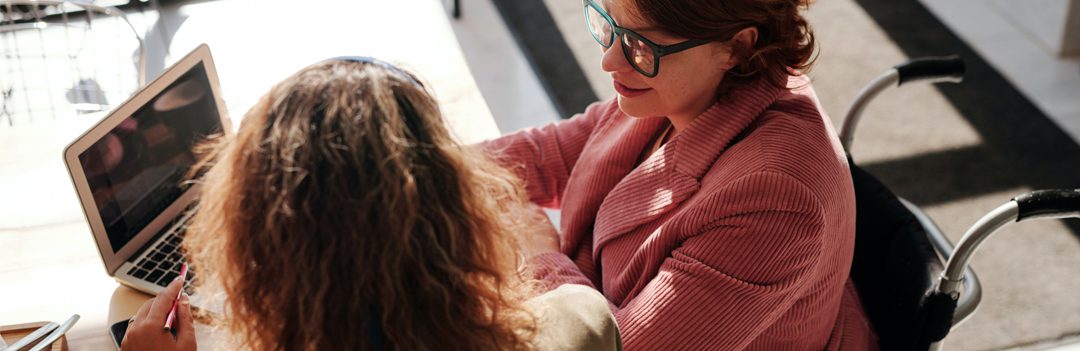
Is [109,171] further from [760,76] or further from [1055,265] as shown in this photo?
[1055,265]

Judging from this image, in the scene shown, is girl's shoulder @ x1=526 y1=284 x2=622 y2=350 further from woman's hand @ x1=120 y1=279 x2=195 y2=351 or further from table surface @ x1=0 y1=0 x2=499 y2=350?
woman's hand @ x1=120 y1=279 x2=195 y2=351

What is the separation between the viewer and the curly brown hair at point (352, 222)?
0.93 metres

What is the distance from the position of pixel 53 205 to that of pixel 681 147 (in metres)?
1.02

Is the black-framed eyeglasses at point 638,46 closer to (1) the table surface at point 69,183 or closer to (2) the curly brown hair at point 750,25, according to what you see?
(2) the curly brown hair at point 750,25

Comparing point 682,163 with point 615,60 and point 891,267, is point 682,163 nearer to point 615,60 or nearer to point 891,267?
point 615,60

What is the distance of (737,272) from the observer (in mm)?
1375

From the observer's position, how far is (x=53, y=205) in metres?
1.76

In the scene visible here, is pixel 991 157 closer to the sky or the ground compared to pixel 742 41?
closer to the ground

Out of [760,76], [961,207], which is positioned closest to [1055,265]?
[961,207]

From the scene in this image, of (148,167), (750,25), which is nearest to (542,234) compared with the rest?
(750,25)

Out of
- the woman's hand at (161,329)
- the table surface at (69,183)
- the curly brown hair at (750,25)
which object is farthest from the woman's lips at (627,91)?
the woman's hand at (161,329)

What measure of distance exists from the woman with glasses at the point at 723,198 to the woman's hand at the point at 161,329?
1.45 ft

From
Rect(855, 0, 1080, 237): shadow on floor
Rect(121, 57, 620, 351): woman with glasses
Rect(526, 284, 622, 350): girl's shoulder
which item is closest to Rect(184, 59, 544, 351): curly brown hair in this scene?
Rect(121, 57, 620, 351): woman with glasses

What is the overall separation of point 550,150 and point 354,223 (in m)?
0.93
